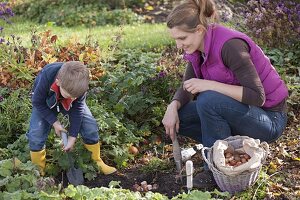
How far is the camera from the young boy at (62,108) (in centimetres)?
347

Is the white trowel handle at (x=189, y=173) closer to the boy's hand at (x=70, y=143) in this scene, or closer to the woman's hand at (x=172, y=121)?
the woman's hand at (x=172, y=121)

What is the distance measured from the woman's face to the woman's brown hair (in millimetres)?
30

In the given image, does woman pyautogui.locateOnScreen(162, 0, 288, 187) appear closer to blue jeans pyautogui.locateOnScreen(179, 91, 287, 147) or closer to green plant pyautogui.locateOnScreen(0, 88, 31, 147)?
blue jeans pyautogui.locateOnScreen(179, 91, 287, 147)

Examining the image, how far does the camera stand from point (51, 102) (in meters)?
3.74

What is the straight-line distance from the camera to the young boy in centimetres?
347

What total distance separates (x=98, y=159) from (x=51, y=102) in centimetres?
60

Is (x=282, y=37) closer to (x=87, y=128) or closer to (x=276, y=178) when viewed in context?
(x=276, y=178)

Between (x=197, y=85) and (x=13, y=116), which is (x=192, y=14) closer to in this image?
(x=197, y=85)

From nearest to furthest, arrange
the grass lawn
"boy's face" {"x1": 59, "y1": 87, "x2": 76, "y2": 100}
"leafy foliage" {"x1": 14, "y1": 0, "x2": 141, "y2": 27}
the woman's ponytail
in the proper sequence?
1. "boy's face" {"x1": 59, "y1": 87, "x2": 76, "y2": 100}
2. the woman's ponytail
3. the grass lawn
4. "leafy foliage" {"x1": 14, "y1": 0, "x2": 141, "y2": 27}

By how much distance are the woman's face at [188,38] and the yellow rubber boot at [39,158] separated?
4.06ft

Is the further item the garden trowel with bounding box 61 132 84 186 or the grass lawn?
the grass lawn

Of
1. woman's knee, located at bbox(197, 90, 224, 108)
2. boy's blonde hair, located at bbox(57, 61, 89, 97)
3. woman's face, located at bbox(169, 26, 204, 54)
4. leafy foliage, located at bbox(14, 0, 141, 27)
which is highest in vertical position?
woman's face, located at bbox(169, 26, 204, 54)

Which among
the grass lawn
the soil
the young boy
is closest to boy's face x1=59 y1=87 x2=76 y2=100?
Answer: the young boy

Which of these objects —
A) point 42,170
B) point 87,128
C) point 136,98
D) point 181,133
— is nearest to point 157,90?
point 136,98
